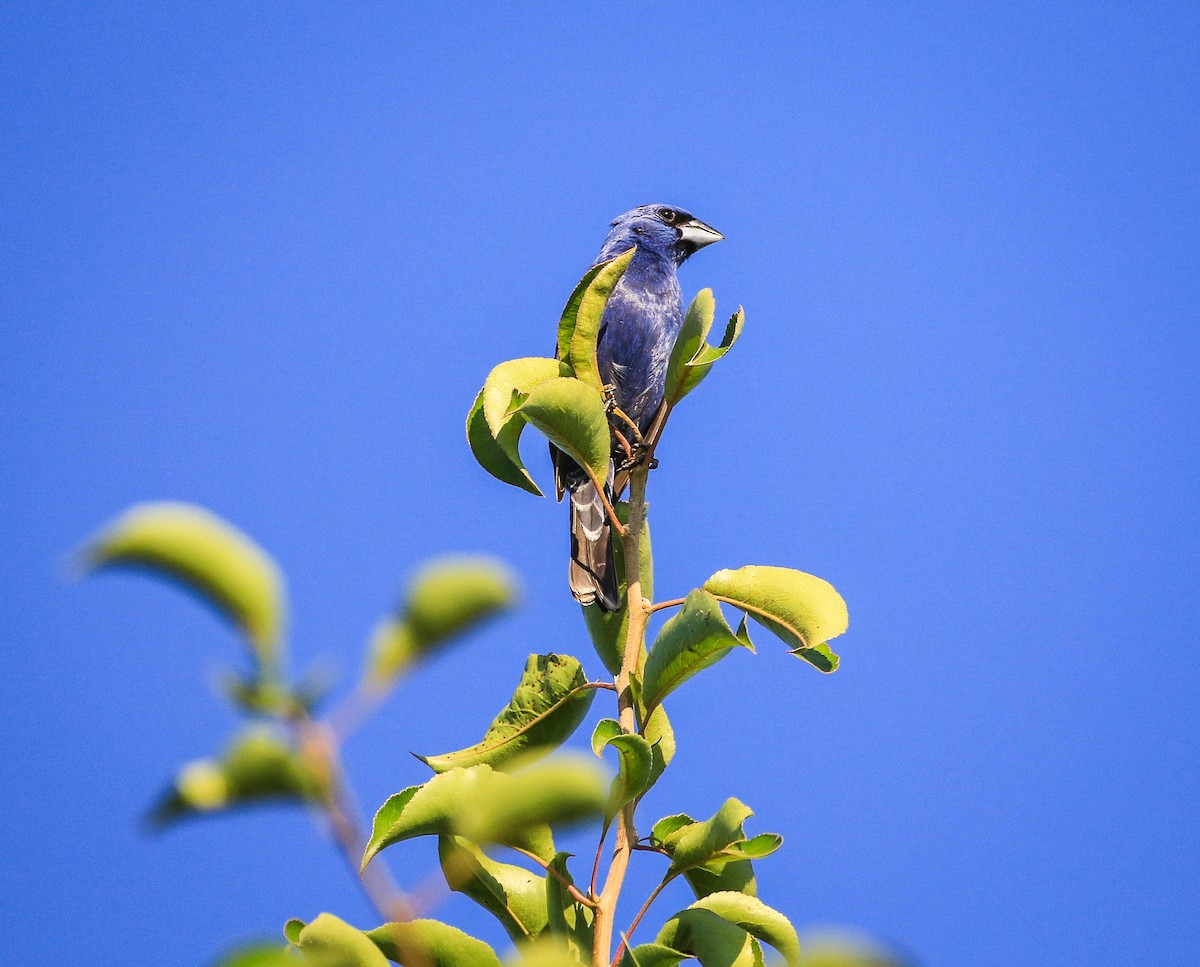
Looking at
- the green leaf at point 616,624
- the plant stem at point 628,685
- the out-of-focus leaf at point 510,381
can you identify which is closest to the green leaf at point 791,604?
the plant stem at point 628,685

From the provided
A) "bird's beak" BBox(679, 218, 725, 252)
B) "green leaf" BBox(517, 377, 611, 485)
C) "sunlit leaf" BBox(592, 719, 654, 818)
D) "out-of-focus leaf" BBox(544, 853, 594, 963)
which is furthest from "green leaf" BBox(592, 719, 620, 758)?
"bird's beak" BBox(679, 218, 725, 252)

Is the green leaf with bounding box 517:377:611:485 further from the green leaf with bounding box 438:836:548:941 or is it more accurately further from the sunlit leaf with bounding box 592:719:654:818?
the green leaf with bounding box 438:836:548:941

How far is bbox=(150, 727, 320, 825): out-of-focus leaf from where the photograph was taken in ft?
3.35

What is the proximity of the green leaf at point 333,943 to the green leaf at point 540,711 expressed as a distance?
0.71 metres

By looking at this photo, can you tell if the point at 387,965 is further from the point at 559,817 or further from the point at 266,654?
the point at 266,654

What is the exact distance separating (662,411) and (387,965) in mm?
1364

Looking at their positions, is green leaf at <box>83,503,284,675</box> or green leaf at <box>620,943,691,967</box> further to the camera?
green leaf at <box>620,943,691,967</box>

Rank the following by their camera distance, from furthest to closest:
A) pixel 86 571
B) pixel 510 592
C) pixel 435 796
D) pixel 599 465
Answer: pixel 599 465 < pixel 435 796 < pixel 510 592 < pixel 86 571

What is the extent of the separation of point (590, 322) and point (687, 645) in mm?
866

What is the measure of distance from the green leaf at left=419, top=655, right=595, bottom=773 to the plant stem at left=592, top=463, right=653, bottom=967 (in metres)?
0.10

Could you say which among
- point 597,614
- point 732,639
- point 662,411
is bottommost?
point 732,639

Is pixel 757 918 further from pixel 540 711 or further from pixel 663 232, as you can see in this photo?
pixel 663 232

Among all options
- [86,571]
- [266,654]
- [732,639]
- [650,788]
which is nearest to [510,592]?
[266,654]

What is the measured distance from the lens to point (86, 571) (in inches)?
37.9
